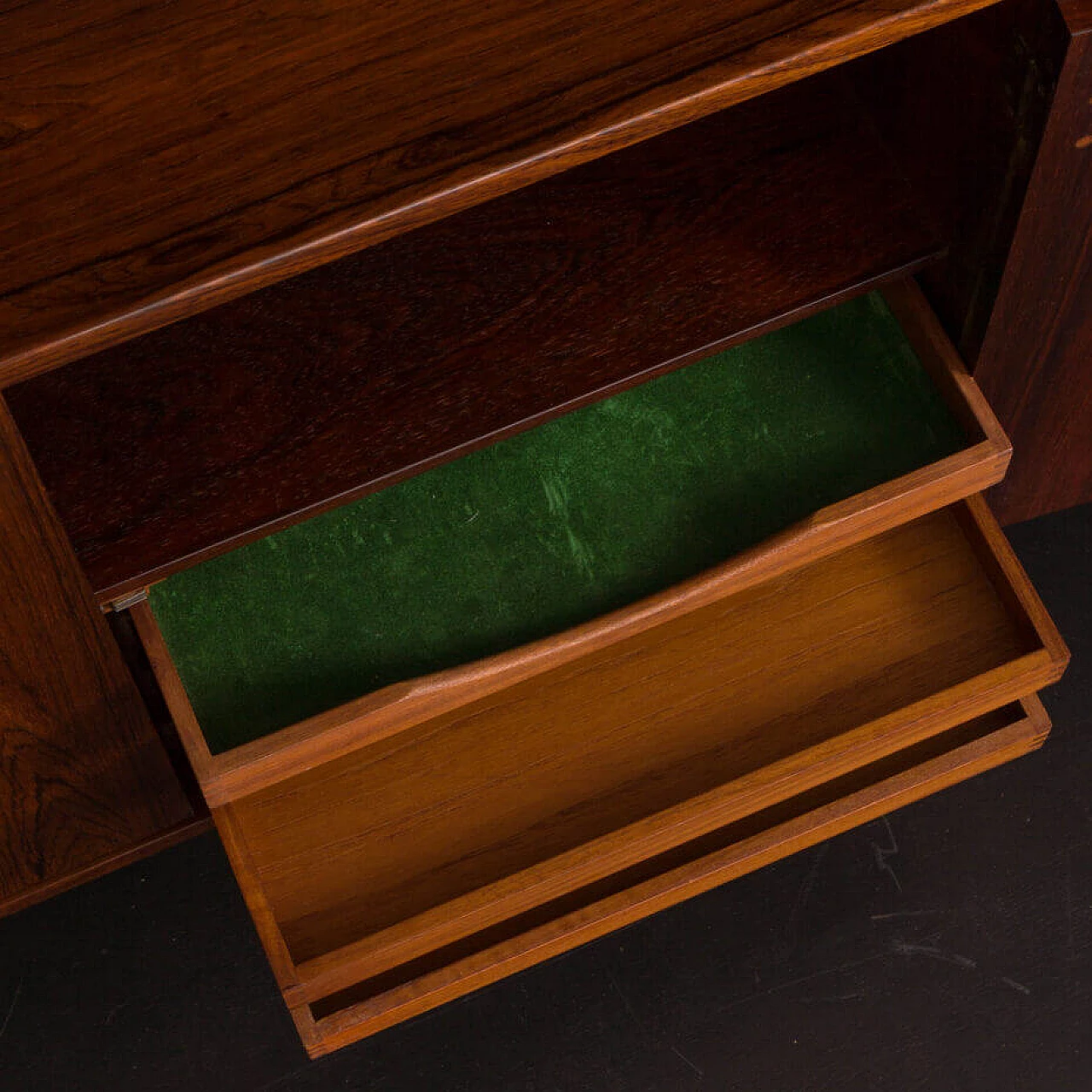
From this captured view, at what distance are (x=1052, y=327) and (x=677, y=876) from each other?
38 centimetres

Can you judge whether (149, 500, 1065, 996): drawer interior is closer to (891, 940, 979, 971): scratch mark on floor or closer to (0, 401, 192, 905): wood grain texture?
(0, 401, 192, 905): wood grain texture

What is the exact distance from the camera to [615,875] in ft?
3.34

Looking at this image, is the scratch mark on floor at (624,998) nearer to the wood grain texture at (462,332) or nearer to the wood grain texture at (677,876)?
the wood grain texture at (677,876)

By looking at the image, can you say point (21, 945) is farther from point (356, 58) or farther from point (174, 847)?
point (356, 58)

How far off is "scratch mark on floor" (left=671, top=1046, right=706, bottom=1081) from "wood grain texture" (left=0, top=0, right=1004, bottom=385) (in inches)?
28.0

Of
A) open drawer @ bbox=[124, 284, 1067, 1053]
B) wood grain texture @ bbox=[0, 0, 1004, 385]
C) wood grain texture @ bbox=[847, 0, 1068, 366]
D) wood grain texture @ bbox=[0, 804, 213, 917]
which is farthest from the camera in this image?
wood grain texture @ bbox=[0, 804, 213, 917]

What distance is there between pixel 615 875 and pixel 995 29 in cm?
52

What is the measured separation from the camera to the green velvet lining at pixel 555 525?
919mm

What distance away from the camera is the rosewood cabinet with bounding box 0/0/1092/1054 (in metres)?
0.85

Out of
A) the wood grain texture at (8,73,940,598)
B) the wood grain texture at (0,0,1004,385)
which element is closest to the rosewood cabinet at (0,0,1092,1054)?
the wood grain texture at (8,73,940,598)

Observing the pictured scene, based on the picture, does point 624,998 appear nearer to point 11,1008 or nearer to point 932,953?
point 932,953

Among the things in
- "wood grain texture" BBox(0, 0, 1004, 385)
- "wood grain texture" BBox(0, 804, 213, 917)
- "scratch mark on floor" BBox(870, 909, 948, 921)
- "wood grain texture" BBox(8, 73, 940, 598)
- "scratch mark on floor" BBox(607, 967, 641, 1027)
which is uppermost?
"wood grain texture" BBox(0, 0, 1004, 385)

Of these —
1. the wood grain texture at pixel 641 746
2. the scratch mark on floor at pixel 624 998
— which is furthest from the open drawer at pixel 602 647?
the scratch mark on floor at pixel 624 998

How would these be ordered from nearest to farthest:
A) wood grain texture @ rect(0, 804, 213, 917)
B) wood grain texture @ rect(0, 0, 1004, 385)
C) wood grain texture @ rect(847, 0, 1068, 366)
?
wood grain texture @ rect(0, 0, 1004, 385) → wood grain texture @ rect(847, 0, 1068, 366) → wood grain texture @ rect(0, 804, 213, 917)
